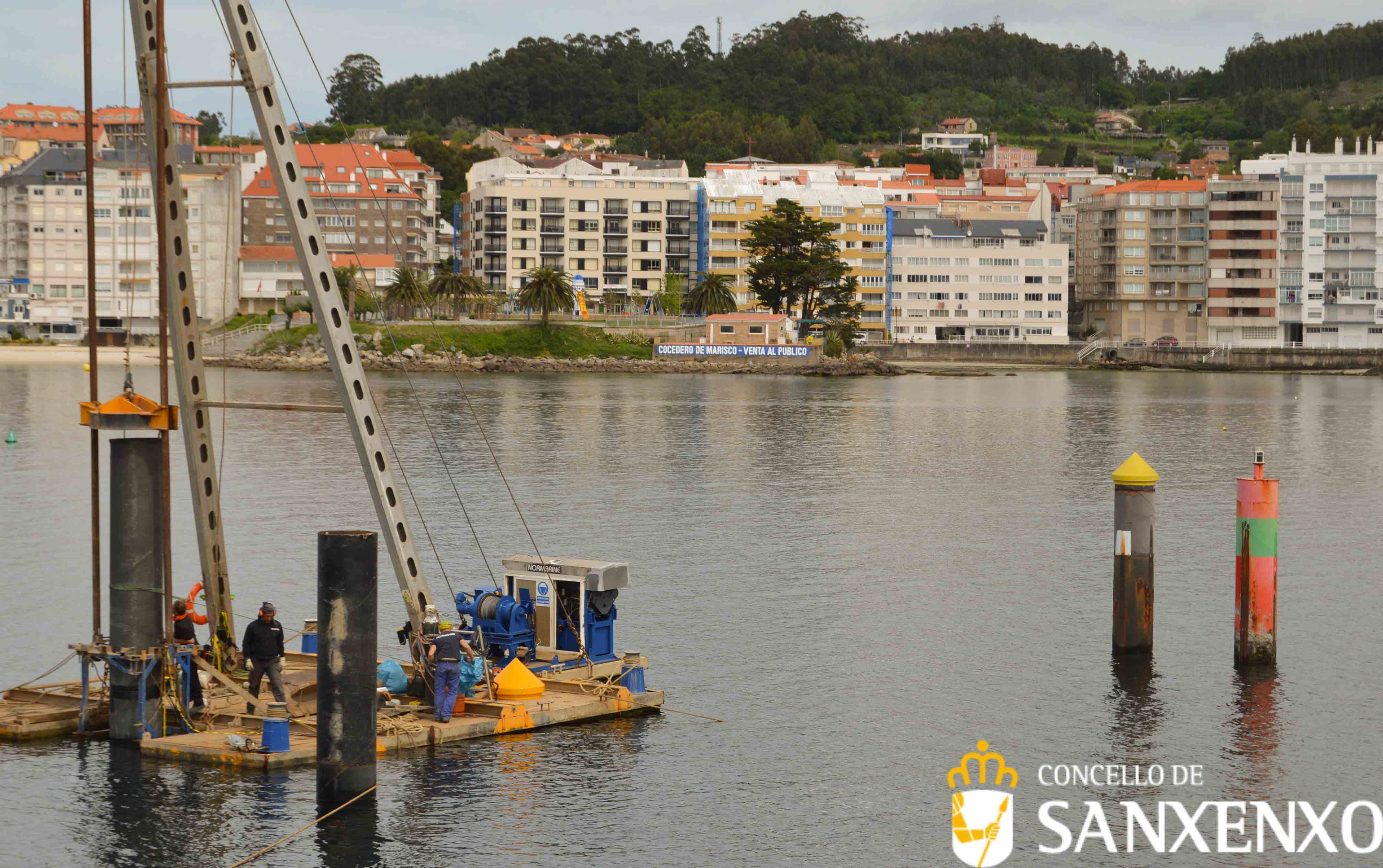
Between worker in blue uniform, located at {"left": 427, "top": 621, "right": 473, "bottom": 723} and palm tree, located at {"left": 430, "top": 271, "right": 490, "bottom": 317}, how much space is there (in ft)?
463

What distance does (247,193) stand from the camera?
575 ft

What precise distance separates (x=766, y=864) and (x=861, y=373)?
144560 mm

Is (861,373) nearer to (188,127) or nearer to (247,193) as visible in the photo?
(247,193)

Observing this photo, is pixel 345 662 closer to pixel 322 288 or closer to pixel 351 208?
pixel 322 288

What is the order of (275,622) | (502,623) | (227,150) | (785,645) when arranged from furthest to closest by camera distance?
(227,150) < (785,645) < (502,623) < (275,622)

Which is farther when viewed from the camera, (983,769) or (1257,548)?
(1257,548)

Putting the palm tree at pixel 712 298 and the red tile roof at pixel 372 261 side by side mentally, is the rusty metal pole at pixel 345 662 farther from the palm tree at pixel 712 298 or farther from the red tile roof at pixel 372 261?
the palm tree at pixel 712 298

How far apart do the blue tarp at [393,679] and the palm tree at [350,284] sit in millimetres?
119294

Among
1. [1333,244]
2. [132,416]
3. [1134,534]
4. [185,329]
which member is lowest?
[1134,534]

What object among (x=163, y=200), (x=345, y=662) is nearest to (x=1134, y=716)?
(x=345, y=662)

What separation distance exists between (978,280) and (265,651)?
169 metres

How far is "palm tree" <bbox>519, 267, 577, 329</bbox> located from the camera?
15888 centimetres

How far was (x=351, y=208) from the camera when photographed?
17712cm

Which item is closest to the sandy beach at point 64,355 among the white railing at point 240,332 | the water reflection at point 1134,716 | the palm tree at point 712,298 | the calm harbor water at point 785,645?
the white railing at point 240,332
